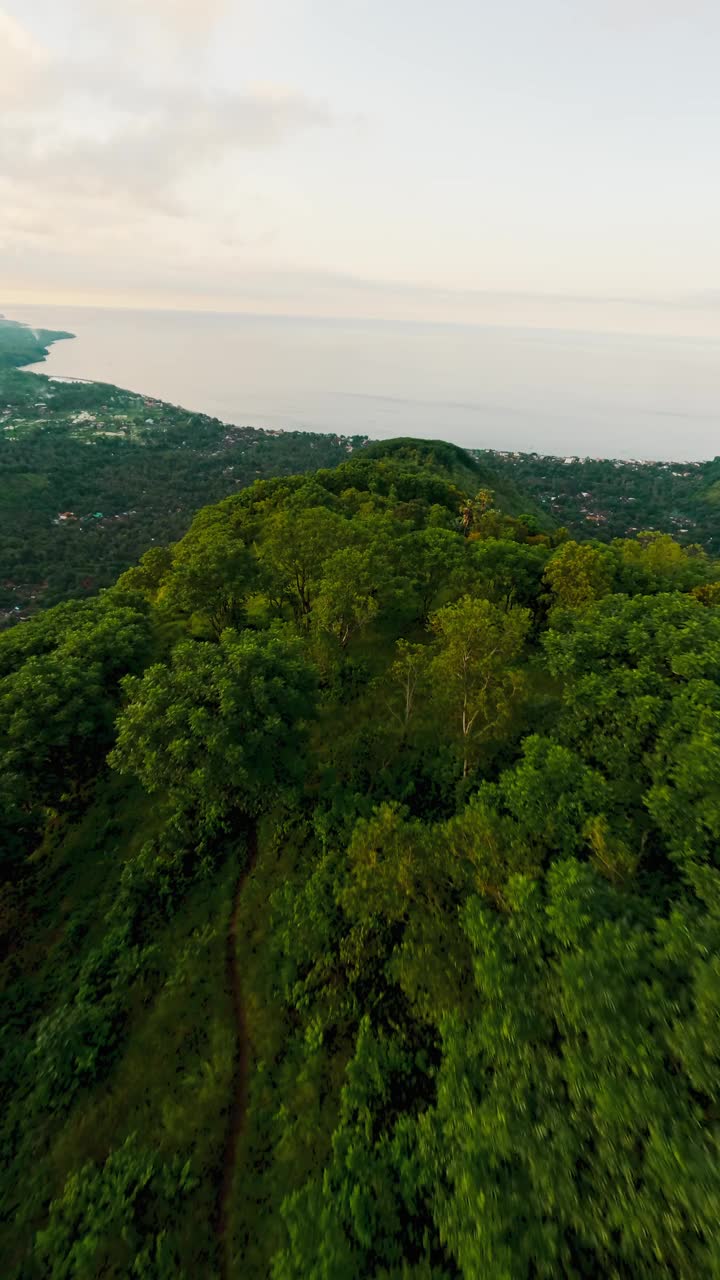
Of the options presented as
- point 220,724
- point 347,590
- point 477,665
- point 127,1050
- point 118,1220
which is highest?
point 347,590

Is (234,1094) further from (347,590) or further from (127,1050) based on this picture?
(347,590)

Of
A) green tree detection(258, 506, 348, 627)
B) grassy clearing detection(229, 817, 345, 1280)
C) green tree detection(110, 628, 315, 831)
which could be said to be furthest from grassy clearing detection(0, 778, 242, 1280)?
green tree detection(258, 506, 348, 627)

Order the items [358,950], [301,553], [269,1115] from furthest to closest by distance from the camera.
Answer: [301,553] → [358,950] → [269,1115]

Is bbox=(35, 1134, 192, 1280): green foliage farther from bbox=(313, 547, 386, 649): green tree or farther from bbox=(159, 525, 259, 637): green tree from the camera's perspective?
bbox=(159, 525, 259, 637): green tree

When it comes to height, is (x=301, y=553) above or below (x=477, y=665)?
above

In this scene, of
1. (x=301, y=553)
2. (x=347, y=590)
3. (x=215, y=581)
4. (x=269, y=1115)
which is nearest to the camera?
(x=269, y=1115)

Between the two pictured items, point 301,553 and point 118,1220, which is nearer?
point 118,1220

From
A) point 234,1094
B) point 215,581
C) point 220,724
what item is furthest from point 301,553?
point 234,1094
